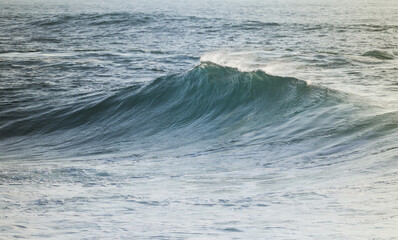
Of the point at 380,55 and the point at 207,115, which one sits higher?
the point at 380,55

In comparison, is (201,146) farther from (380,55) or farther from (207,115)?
(380,55)

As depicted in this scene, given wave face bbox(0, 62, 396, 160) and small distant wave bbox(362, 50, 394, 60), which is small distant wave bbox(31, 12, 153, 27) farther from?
wave face bbox(0, 62, 396, 160)

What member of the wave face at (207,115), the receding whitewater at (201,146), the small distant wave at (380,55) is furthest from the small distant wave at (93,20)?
the wave face at (207,115)

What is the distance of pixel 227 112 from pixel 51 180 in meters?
5.42

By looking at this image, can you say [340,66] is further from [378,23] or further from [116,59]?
[378,23]

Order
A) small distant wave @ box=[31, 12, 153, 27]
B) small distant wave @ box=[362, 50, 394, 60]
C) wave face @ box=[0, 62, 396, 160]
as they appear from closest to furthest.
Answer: wave face @ box=[0, 62, 396, 160], small distant wave @ box=[362, 50, 394, 60], small distant wave @ box=[31, 12, 153, 27]

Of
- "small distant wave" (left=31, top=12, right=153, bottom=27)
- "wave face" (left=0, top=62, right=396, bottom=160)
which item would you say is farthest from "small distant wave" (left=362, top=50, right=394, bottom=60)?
"small distant wave" (left=31, top=12, right=153, bottom=27)

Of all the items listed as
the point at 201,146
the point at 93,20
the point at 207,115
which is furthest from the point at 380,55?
the point at 93,20

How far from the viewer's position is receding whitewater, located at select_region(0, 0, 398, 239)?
4188 millimetres

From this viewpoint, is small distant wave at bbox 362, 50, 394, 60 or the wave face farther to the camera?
small distant wave at bbox 362, 50, 394, 60

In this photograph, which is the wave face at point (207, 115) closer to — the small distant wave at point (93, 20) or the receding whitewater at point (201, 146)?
the receding whitewater at point (201, 146)

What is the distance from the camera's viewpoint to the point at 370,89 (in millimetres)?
11453

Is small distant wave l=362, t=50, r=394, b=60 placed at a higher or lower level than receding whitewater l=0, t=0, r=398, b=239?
higher

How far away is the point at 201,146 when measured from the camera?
858 cm
